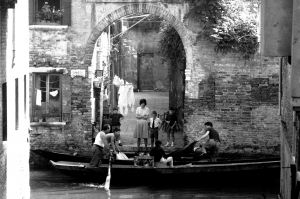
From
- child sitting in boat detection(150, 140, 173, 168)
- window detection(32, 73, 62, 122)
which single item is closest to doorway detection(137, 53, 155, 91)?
window detection(32, 73, 62, 122)

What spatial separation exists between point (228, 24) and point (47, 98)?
18.9ft

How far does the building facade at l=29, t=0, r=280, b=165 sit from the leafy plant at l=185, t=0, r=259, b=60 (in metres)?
0.30

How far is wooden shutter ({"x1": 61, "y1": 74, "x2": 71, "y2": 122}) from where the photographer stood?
72.5 feet

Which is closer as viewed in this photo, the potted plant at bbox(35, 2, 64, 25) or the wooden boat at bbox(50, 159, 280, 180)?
the wooden boat at bbox(50, 159, 280, 180)

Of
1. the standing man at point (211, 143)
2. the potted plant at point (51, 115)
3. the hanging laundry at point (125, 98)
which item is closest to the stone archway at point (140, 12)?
the potted plant at point (51, 115)

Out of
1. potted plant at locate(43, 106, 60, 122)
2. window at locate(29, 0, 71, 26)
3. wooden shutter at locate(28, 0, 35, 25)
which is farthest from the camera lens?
potted plant at locate(43, 106, 60, 122)

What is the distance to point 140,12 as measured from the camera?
22047 mm

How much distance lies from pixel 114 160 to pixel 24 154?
91.2 inches

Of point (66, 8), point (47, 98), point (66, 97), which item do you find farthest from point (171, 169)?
point (66, 8)

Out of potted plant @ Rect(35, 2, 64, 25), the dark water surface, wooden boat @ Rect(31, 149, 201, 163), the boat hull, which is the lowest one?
the dark water surface

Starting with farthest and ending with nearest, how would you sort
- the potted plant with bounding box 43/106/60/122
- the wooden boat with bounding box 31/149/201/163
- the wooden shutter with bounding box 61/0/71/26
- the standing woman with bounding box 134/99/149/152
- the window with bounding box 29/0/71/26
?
the standing woman with bounding box 134/99/149/152 → the potted plant with bounding box 43/106/60/122 → the wooden shutter with bounding box 61/0/71/26 → the window with bounding box 29/0/71/26 → the wooden boat with bounding box 31/149/201/163

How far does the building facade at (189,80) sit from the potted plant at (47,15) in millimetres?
205

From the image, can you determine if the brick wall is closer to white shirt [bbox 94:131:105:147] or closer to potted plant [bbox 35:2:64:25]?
white shirt [bbox 94:131:105:147]

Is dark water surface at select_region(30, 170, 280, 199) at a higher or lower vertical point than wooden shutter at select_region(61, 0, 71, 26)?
lower
